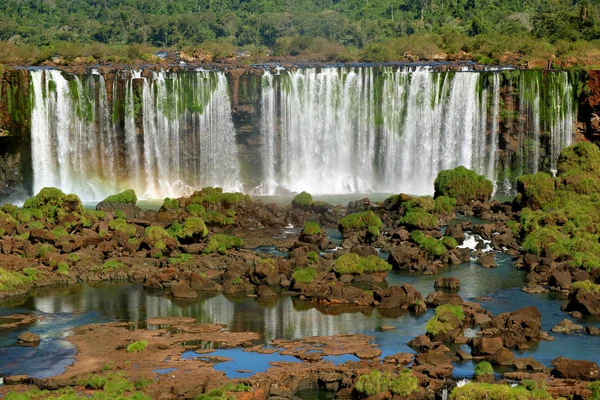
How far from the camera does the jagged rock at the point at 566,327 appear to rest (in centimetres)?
3344

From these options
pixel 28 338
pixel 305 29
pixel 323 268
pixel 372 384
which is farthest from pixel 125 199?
pixel 305 29

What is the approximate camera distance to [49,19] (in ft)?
366

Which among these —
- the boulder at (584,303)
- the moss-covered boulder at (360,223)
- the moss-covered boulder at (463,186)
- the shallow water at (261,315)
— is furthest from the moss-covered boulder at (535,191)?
the boulder at (584,303)

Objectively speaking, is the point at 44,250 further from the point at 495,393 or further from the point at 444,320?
the point at 495,393

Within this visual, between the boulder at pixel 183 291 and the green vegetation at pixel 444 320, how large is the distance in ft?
29.3

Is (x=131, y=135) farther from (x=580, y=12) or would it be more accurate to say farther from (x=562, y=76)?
(x=580, y=12)

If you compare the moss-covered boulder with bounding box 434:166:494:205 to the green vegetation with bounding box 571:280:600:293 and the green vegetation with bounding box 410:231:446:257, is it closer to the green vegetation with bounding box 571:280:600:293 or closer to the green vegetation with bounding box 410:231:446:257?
the green vegetation with bounding box 410:231:446:257

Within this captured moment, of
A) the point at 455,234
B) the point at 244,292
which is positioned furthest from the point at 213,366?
the point at 455,234

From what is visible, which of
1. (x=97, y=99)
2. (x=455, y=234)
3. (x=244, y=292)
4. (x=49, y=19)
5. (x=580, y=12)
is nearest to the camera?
(x=244, y=292)

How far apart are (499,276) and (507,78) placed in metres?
21.5

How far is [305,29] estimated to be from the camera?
102m

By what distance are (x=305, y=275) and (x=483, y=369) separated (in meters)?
11.3

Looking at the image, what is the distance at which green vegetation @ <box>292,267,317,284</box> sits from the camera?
3894cm

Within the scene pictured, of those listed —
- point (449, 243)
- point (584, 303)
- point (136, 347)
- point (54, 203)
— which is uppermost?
Answer: point (54, 203)
